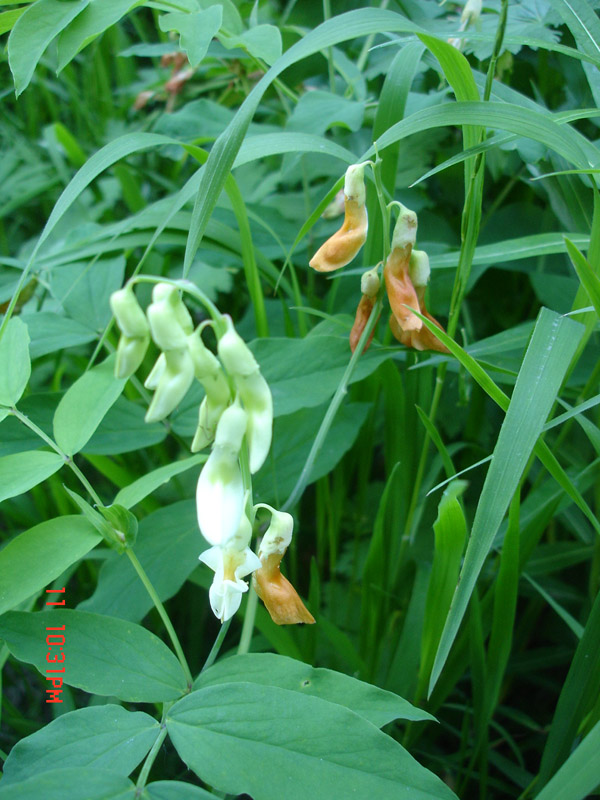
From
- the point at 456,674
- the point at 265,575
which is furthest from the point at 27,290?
the point at 456,674

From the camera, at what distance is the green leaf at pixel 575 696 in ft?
2.18

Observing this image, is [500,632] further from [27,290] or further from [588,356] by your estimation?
[27,290]

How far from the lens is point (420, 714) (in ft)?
1.80

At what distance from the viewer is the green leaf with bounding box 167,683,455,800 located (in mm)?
494

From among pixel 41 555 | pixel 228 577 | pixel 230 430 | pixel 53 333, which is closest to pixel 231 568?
pixel 228 577

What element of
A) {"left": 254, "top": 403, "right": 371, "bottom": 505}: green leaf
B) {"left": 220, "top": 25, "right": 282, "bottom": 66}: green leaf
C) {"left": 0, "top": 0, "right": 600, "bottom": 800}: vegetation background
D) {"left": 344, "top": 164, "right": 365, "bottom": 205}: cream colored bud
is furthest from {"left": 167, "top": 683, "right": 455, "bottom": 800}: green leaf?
{"left": 220, "top": 25, "right": 282, "bottom": 66}: green leaf

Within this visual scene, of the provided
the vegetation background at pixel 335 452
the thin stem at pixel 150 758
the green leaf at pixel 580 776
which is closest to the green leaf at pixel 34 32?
the vegetation background at pixel 335 452

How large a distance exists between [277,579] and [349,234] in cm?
36

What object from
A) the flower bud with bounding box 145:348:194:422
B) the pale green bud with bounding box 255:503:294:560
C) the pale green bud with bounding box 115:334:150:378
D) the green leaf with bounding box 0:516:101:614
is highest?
the pale green bud with bounding box 115:334:150:378

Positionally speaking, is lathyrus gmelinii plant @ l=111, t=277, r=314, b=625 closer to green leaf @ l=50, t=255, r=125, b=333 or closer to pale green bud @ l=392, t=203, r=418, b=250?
pale green bud @ l=392, t=203, r=418, b=250

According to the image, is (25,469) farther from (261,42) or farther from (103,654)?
(261,42)

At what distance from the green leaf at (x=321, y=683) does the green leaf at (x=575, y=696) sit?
0.22 metres

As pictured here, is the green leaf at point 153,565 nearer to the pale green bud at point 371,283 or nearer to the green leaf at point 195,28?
the pale green bud at point 371,283

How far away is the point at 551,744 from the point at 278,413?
1.59 feet
